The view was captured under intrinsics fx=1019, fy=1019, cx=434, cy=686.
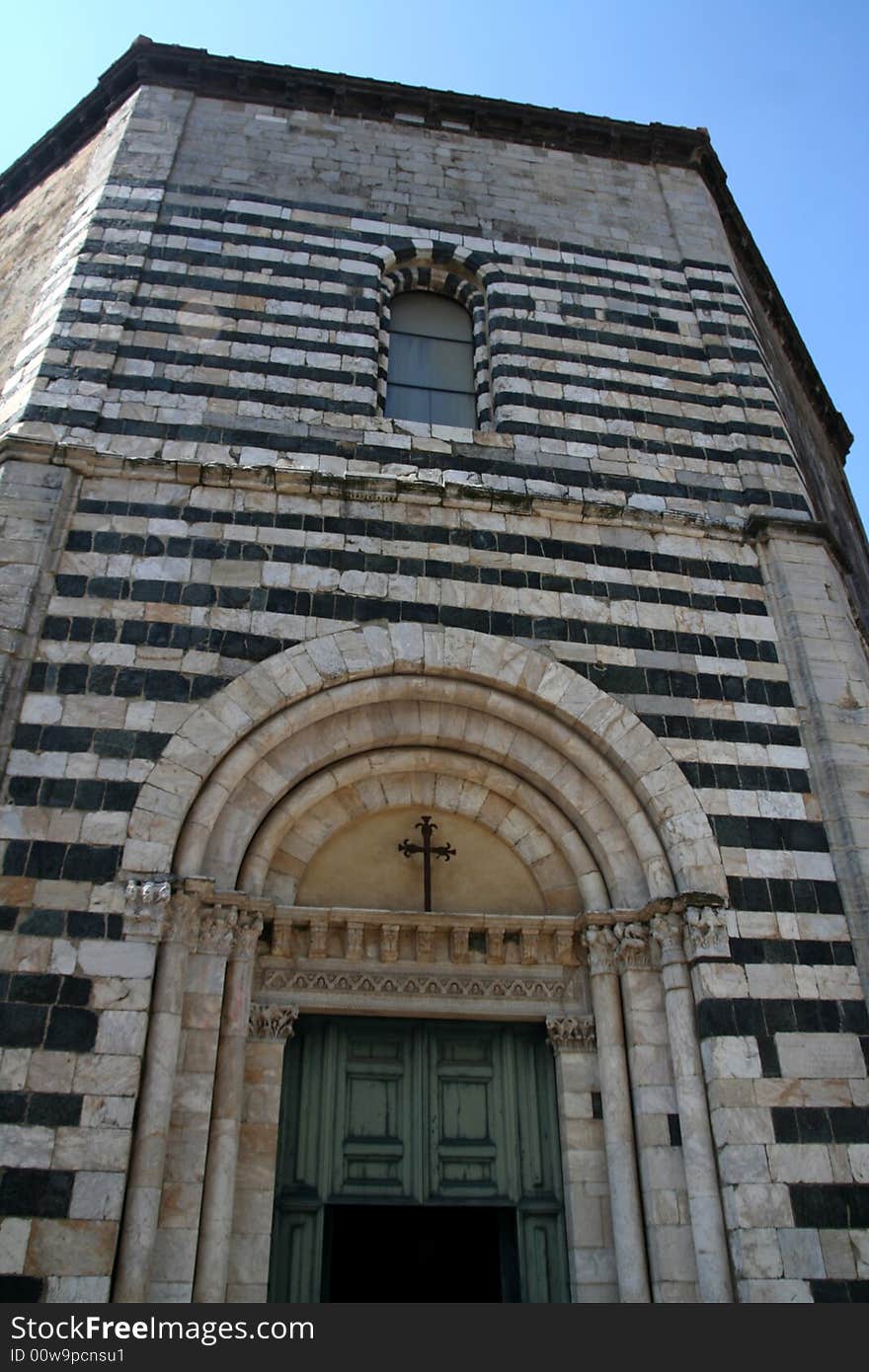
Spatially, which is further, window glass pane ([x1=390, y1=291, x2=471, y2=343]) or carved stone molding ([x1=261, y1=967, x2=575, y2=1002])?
window glass pane ([x1=390, y1=291, x2=471, y2=343])

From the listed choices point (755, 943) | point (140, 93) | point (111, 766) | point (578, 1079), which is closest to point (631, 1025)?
point (578, 1079)

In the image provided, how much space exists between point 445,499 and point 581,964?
361cm

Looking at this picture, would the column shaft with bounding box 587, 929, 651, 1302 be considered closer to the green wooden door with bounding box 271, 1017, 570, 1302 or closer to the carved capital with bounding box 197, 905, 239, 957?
the green wooden door with bounding box 271, 1017, 570, 1302

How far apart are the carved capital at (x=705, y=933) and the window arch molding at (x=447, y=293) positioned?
475 centimetres

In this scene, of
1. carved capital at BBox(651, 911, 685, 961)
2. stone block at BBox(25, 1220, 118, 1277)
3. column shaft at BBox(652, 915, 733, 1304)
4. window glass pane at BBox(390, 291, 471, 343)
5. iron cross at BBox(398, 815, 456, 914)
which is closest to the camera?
stone block at BBox(25, 1220, 118, 1277)

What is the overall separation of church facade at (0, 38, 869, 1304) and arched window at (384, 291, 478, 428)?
0.04 m

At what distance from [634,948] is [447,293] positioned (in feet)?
21.5

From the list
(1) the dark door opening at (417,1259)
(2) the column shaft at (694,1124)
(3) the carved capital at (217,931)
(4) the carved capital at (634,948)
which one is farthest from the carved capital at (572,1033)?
(1) the dark door opening at (417,1259)

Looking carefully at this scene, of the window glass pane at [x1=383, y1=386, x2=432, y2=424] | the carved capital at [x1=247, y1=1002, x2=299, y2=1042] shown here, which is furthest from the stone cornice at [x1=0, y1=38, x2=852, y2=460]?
the carved capital at [x1=247, y1=1002, x2=299, y2=1042]

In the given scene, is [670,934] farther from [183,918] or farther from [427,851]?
[183,918]

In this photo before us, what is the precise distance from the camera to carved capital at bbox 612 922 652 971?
6543 mm

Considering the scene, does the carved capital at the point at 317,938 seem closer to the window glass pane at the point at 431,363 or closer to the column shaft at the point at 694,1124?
the column shaft at the point at 694,1124

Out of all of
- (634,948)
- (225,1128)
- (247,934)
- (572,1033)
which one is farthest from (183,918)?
(634,948)

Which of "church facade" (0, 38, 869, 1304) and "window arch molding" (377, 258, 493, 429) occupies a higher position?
"window arch molding" (377, 258, 493, 429)
